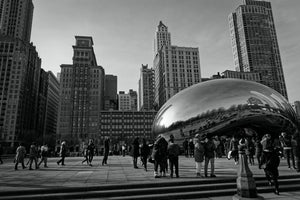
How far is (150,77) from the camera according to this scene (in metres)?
199

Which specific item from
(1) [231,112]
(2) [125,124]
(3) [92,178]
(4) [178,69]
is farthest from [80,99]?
(3) [92,178]

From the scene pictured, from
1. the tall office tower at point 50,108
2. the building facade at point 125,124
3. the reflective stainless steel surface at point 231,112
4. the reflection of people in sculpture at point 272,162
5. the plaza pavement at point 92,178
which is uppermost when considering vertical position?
the tall office tower at point 50,108

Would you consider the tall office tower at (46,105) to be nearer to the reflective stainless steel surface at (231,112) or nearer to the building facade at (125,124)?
the building facade at (125,124)

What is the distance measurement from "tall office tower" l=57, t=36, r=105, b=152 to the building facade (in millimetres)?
5601

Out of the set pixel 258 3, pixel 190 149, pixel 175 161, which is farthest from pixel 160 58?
pixel 175 161

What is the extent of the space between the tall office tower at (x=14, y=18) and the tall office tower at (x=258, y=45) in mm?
167252

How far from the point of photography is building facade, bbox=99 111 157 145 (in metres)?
135

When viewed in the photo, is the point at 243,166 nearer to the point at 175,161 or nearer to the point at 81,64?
the point at 175,161

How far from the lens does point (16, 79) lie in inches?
4596

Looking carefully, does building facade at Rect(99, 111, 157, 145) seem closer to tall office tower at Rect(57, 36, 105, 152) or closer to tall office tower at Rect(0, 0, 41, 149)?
tall office tower at Rect(57, 36, 105, 152)

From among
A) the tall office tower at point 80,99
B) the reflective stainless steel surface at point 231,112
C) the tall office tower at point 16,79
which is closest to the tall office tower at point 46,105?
the tall office tower at point 16,79

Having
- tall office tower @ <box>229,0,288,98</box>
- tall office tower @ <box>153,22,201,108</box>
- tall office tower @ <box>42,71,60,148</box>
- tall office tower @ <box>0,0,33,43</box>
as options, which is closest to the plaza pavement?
tall office tower @ <box>153,22,201,108</box>

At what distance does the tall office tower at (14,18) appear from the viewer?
14300 cm

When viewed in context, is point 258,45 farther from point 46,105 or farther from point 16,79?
point 46,105
